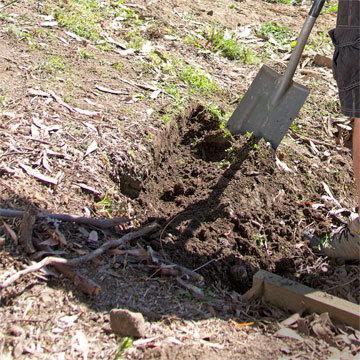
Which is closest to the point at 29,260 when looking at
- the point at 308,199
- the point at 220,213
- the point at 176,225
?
the point at 176,225

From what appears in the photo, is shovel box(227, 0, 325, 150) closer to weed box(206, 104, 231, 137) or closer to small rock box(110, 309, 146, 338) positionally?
weed box(206, 104, 231, 137)

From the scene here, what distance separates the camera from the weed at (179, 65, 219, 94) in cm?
584

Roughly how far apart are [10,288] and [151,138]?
1.85 m

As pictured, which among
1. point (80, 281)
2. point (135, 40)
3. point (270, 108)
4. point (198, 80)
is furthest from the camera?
point (135, 40)

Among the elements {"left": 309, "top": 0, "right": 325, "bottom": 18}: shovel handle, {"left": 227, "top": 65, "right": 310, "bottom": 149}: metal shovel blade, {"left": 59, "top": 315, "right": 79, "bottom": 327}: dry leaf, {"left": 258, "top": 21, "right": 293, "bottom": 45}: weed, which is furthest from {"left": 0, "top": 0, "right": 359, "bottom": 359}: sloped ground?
{"left": 309, "top": 0, "right": 325, "bottom": 18}: shovel handle

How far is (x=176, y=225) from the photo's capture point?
4445 mm

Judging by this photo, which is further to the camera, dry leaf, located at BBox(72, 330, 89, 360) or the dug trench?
the dug trench

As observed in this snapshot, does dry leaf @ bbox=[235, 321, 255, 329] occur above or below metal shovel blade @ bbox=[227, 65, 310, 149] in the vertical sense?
below

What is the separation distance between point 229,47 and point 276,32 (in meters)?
0.81

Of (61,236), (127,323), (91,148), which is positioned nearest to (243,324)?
(127,323)

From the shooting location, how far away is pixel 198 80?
5902 mm

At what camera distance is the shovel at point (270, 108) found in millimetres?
5312

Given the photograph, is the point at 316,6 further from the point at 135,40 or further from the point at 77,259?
the point at 77,259

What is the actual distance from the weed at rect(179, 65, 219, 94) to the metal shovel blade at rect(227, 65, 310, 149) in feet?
1.65
